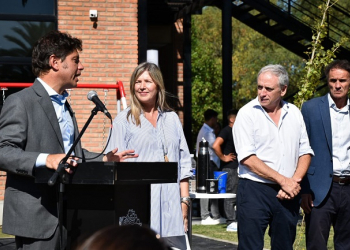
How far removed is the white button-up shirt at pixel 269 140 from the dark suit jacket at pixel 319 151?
0.89ft

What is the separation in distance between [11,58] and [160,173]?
33.5ft

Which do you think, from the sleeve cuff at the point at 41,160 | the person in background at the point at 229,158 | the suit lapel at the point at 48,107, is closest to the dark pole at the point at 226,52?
the person in background at the point at 229,158

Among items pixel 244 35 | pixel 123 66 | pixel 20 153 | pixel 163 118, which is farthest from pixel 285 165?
pixel 244 35

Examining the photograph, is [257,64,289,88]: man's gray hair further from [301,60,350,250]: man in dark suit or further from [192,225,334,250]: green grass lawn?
[192,225,334,250]: green grass lawn

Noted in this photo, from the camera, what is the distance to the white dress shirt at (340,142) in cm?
631

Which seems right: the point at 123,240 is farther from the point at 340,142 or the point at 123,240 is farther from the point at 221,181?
the point at 221,181

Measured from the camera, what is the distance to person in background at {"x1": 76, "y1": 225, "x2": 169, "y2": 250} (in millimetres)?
1755

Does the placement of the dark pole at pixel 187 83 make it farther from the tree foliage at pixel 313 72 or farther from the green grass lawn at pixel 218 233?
the tree foliage at pixel 313 72

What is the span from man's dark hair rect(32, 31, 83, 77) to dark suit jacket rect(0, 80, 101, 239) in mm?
189

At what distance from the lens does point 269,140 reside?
5.95m

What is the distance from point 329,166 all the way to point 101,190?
112 inches

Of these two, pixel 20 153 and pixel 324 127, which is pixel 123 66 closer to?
pixel 324 127

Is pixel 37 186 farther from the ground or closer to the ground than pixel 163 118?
closer to the ground

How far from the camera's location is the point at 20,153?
13.0 feet
